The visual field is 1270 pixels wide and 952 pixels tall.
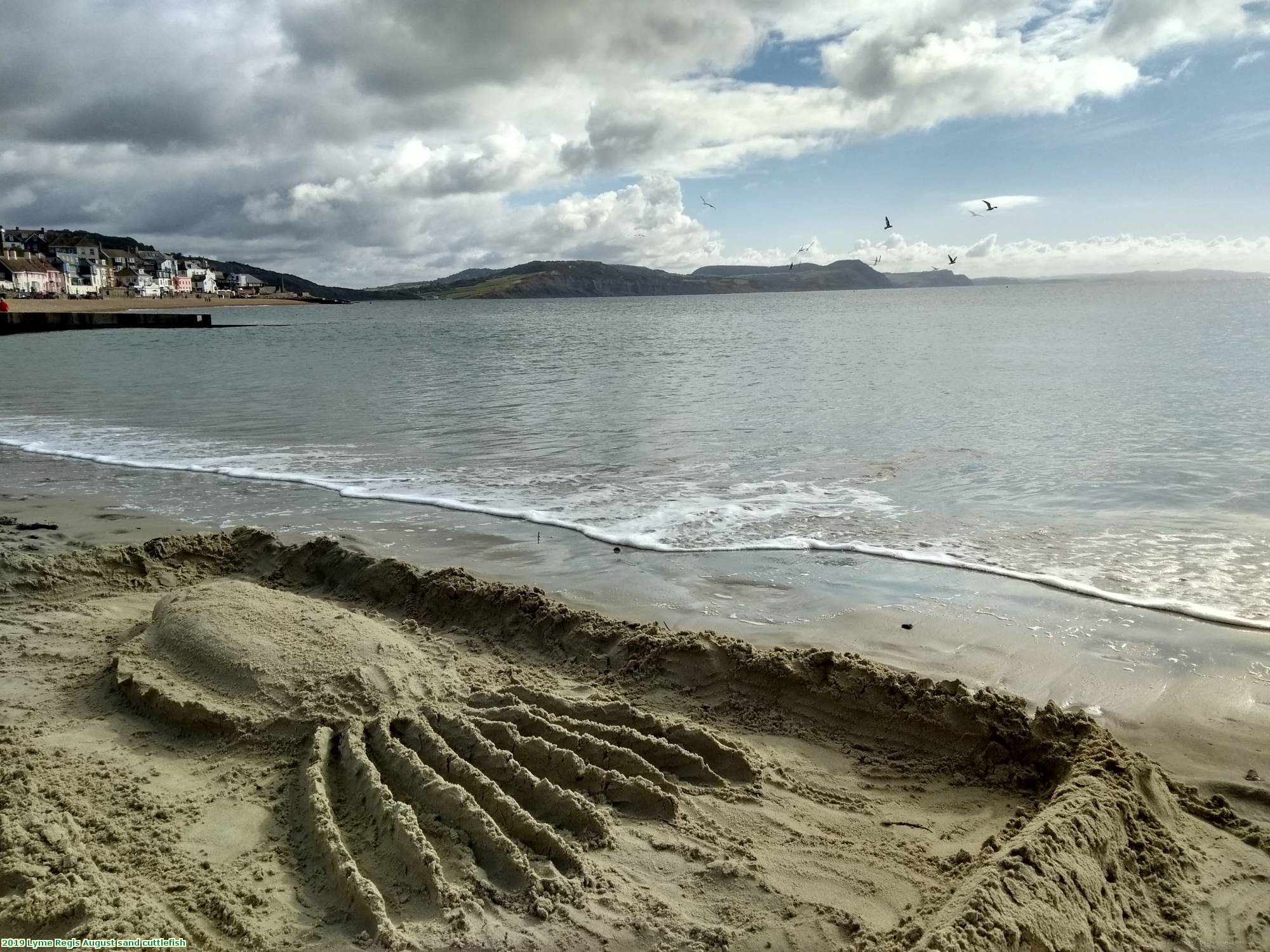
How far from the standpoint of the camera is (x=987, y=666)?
17.9 feet

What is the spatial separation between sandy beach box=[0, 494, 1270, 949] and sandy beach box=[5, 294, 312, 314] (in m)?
77.3

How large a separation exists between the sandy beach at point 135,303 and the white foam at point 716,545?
69.8 m

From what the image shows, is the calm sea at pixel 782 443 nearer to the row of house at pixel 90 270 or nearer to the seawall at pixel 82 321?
the seawall at pixel 82 321

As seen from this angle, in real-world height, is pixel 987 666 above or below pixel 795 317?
below

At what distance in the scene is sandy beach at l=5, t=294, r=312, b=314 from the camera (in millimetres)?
83750

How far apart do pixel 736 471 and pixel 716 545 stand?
3909 mm

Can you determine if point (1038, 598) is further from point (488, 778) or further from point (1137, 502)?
point (488, 778)

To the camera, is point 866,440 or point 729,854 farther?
point 866,440

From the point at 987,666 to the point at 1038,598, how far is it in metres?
1.63

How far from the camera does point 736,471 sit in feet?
39.4

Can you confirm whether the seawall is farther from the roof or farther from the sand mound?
the sand mound

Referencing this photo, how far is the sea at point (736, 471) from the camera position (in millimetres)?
7316

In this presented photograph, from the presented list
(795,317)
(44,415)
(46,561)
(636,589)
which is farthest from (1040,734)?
(795,317)

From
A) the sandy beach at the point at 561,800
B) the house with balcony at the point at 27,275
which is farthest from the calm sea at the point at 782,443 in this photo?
the house with balcony at the point at 27,275
